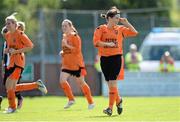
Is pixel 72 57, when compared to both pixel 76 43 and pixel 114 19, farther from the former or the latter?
pixel 114 19

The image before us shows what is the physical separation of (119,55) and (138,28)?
1370cm

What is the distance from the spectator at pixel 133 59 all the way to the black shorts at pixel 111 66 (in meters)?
12.6

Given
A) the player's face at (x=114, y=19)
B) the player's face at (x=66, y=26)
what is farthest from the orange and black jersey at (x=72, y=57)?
the player's face at (x=114, y=19)

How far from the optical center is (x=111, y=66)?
17.1 metres

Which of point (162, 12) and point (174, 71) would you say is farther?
point (162, 12)

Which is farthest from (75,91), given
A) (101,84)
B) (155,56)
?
(155,56)

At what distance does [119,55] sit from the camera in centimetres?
1719

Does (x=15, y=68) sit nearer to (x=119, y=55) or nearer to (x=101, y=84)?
(x=119, y=55)

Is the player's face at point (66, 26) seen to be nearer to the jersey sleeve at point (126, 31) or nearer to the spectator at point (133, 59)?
the jersey sleeve at point (126, 31)

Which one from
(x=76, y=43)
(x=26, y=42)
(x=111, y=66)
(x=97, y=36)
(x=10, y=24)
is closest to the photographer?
(x=97, y=36)

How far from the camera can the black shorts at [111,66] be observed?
17047 mm

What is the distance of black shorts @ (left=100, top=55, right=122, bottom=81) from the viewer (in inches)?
671

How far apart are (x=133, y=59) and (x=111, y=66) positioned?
43.1 feet

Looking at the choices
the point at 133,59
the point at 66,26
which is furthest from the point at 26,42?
the point at 133,59
